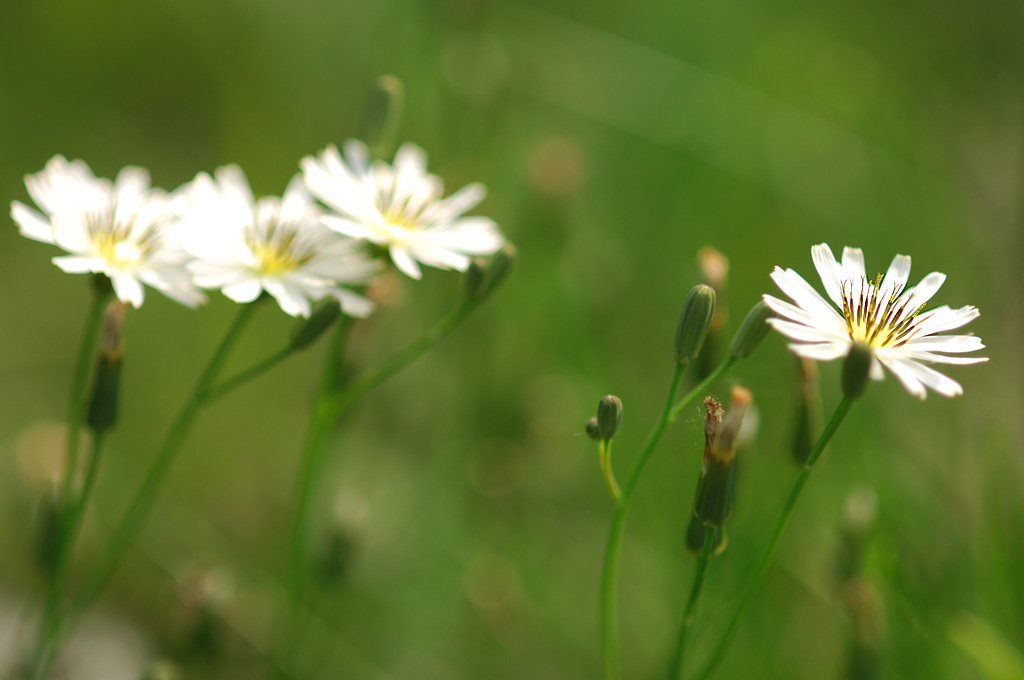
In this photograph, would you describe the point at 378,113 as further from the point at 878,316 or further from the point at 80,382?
the point at 878,316

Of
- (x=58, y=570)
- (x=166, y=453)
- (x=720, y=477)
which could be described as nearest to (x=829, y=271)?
(x=720, y=477)

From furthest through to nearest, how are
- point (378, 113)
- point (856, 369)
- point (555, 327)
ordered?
1. point (555, 327)
2. point (378, 113)
3. point (856, 369)

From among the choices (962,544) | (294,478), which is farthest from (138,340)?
(962,544)

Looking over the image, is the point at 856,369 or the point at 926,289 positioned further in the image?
the point at 926,289

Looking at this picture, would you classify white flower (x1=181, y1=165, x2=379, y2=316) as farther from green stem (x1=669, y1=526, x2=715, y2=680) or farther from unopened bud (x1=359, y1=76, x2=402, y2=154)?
green stem (x1=669, y1=526, x2=715, y2=680)

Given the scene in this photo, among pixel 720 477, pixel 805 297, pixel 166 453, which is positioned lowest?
pixel 166 453

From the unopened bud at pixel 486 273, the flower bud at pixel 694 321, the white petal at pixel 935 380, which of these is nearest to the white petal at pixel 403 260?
the unopened bud at pixel 486 273

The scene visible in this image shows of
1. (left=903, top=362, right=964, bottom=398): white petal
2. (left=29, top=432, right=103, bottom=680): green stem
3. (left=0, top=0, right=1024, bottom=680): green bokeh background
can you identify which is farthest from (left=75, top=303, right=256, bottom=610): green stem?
(left=903, top=362, right=964, bottom=398): white petal
